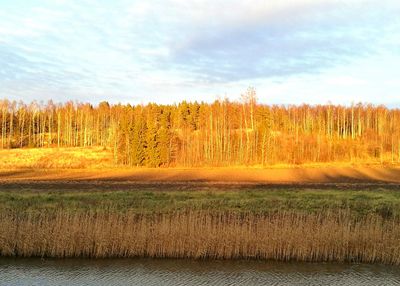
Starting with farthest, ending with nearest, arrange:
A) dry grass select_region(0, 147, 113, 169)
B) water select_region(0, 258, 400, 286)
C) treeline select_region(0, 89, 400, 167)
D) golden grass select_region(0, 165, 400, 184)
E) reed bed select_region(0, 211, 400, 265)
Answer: treeline select_region(0, 89, 400, 167)
dry grass select_region(0, 147, 113, 169)
golden grass select_region(0, 165, 400, 184)
reed bed select_region(0, 211, 400, 265)
water select_region(0, 258, 400, 286)

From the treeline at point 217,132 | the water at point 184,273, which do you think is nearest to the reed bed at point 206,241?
the water at point 184,273

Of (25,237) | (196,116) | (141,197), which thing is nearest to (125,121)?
(196,116)

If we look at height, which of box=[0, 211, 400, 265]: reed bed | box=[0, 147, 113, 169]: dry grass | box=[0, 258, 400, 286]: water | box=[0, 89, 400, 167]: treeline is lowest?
box=[0, 258, 400, 286]: water

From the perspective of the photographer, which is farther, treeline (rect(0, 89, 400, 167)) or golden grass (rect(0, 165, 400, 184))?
treeline (rect(0, 89, 400, 167))

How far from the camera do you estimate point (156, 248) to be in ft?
51.4

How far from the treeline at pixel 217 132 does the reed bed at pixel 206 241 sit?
2525 inches

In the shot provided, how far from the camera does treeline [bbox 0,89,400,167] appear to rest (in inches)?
3265

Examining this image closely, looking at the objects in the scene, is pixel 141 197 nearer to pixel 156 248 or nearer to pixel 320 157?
pixel 156 248

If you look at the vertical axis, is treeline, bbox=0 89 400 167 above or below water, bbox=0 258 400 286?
above

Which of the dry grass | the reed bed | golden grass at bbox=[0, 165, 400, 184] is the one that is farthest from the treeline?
the reed bed

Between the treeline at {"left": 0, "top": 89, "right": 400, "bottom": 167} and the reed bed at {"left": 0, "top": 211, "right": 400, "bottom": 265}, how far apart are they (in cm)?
6412

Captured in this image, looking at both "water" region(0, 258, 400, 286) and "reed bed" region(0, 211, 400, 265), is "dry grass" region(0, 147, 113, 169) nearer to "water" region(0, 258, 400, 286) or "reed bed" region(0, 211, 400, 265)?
"reed bed" region(0, 211, 400, 265)

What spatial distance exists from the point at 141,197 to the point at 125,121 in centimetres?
6074

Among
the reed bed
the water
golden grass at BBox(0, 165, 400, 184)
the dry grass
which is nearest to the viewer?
the water
